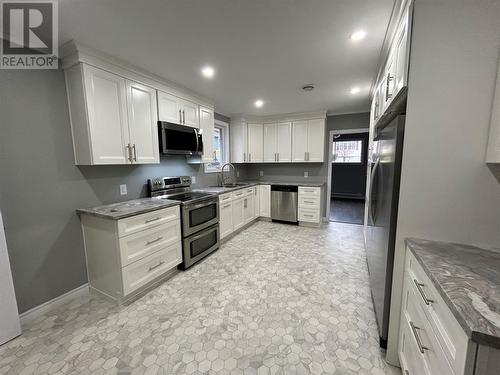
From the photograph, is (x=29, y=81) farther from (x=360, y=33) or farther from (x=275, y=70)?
(x=360, y=33)

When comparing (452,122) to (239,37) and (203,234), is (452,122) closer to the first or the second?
(239,37)

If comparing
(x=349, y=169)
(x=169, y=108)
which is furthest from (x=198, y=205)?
(x=349, y=169)

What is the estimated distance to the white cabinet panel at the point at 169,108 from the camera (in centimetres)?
260

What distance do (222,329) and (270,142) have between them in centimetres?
389

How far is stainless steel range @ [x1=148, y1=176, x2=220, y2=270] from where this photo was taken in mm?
2594

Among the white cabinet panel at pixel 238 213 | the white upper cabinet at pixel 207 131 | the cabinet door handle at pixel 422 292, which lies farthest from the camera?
the white cabinet panel at pixel 238 213

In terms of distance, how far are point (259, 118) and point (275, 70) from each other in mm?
2399

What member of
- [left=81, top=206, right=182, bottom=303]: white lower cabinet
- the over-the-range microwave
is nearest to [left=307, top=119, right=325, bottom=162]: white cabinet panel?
the over-the-range microwave

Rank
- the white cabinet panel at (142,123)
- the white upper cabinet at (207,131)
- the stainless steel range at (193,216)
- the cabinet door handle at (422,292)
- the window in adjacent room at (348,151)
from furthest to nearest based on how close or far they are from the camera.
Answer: the window in adjacent room at (348,151) → the white upper cabinet at (207,131) → the stainless steel range at (193,216) → the white cabinet panel at (142,123) → the cabinet door handle at (422,292)

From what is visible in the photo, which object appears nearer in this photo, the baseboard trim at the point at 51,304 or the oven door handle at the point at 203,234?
the baseboard trim at the point at 51,304

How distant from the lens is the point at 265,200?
15.3 ft

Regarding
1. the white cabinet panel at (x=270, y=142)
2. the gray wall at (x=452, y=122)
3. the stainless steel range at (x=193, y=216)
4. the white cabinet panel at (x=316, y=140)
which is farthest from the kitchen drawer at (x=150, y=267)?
the white cabinet panel at (x=316, y=140)

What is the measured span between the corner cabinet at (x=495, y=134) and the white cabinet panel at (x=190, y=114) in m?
2.97

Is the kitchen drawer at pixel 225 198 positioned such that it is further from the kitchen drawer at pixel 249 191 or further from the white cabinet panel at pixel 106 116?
the white cabinet panel at pixel 106 116
